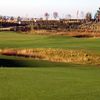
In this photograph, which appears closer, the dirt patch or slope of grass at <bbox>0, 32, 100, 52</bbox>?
the dirt patch

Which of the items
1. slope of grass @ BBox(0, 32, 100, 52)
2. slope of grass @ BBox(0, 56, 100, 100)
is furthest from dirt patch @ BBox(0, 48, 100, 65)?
slope of grass @ BBox(0, 56, 100, 100)

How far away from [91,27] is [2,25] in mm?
30071

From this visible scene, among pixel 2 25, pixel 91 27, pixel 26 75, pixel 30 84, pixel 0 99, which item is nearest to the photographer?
pixel 0 99

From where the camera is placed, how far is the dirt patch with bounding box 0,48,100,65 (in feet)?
104

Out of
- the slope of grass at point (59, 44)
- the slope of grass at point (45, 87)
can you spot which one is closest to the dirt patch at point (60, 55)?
the slope of grass at point (59, 44)

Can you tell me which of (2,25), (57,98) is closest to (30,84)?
(57,98)

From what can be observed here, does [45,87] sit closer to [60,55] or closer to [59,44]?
[60,55]

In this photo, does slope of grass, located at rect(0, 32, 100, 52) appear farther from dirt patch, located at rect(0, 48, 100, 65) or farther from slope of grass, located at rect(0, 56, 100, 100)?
slope of grass, located at rect(0, 56, 100, 100)

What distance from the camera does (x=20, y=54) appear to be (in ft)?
117

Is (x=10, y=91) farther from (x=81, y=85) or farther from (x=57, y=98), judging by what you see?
(x=81, y=85)

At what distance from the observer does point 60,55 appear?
3403cm

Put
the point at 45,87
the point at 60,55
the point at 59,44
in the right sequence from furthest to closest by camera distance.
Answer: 1. the point at 59,44
2. the point at 60,55
3. the point at 45,87

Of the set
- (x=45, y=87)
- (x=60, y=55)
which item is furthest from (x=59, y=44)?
(x=45, y=87)

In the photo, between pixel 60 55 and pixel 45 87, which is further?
pixel 60 55
